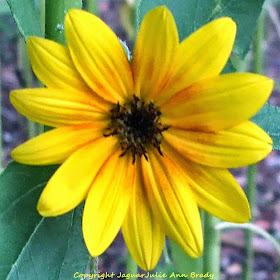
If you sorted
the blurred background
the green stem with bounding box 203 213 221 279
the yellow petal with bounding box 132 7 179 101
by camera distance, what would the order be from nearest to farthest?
the yellow petal with bounding box 132 7 179 101
the green stem with bounding box 203 213 221 279
the blurred background

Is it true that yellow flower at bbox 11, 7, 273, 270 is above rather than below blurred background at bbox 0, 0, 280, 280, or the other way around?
below

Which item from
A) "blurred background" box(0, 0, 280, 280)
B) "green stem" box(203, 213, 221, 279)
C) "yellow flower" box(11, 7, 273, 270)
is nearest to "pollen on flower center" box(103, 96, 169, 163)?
"yellow flower" box(11, 7, 273, 270)

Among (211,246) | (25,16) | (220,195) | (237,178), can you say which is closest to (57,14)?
(25,16)

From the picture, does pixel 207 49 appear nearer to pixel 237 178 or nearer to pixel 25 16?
pixel 25 16

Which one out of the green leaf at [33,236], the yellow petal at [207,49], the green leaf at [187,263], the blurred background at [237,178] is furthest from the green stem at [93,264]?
the blurred background at [237,178]

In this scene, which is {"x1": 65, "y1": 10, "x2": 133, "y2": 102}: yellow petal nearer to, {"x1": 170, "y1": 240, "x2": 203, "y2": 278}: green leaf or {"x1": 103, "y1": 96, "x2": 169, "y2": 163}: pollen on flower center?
{"x1": 103, "y1": 96, "x2": 169, "y2": 163}: pollen on flower center

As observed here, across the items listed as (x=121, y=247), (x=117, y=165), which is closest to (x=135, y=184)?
(x=117, y=165)
